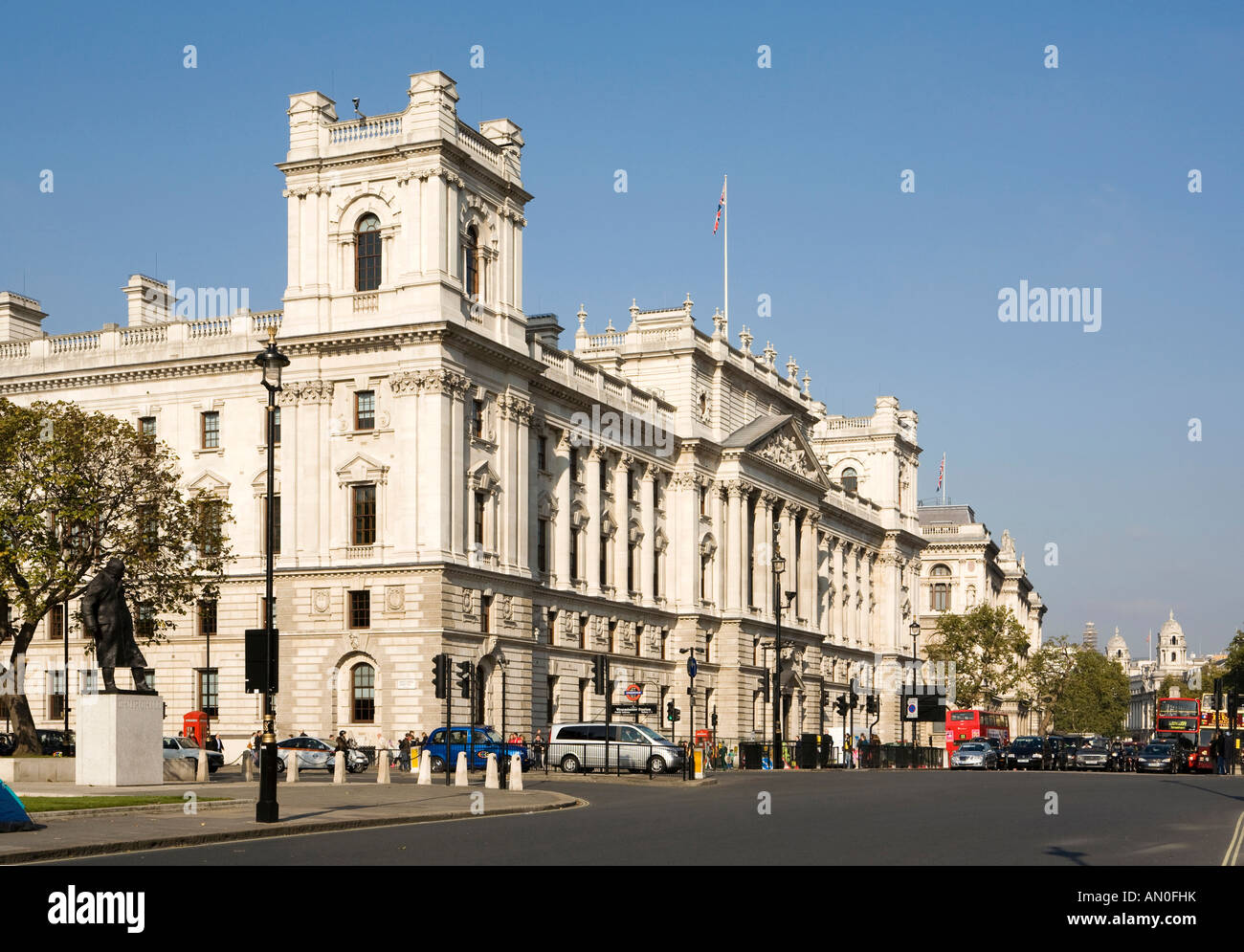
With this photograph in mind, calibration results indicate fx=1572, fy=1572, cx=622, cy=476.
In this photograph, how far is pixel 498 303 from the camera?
6956 centimetres

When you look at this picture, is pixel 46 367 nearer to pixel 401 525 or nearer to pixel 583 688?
pixel 401 525

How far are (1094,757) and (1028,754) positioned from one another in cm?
358

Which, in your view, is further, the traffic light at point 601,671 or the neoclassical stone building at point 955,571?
the neoclassical stone building at point 955,571

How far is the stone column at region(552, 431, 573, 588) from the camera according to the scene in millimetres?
76188

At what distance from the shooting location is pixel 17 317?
80.3 m

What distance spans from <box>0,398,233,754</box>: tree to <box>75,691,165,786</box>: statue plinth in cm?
1322

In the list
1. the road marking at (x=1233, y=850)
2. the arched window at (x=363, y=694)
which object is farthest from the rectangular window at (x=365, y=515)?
the road marking at (x=1233, y=850)

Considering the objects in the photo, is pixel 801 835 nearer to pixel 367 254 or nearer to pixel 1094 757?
pixel 367 254

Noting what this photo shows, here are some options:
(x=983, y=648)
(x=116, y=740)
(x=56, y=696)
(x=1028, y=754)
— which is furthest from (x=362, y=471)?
(x=983, y=648)

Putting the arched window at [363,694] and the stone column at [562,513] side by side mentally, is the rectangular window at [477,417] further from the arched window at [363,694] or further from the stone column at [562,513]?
the arched window at [363,694]

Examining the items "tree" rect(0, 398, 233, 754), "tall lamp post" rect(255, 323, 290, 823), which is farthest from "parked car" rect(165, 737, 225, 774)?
"tall lamp post" rect(255, 323, 290, 823)

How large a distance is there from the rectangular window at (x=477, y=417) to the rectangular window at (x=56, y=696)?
71.4 ft

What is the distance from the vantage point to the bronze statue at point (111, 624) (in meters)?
36.6
